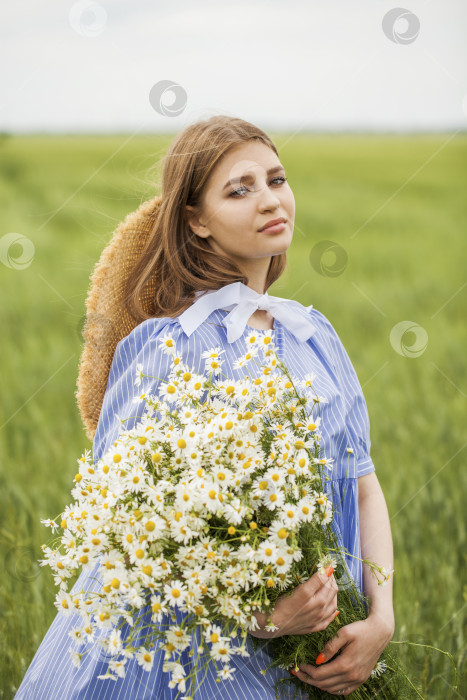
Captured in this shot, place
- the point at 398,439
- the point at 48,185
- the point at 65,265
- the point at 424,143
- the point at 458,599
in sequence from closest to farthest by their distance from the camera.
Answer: the point at 458,599 → the point at 398,439 → the point at 65,265 → the point at 48,185 → the point at 424,143

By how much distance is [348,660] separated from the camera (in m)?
1.78

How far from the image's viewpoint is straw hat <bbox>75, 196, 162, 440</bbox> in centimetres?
231

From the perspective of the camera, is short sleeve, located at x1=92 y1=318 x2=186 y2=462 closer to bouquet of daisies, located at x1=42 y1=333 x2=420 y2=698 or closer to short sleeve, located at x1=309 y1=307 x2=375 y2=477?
bouquet of daisies, located at x1=42 y1=333 x2=420 y2=698

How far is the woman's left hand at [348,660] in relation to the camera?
5.81 ft

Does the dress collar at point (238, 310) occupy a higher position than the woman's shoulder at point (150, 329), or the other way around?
the dress collar at point (238, 310)

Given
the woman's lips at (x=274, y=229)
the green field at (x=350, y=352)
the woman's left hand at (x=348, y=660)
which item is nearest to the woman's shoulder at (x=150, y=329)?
the woman's lips at (x=274, y=229)

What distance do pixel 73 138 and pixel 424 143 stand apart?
9.91 metres

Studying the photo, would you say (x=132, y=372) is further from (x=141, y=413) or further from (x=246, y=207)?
(x=246, y=207)

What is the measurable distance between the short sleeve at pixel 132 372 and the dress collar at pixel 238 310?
0.05 meters

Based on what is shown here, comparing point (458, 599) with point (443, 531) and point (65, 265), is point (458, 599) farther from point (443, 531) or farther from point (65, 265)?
point (65, 265)

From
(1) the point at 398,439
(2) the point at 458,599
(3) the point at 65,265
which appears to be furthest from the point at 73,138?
(2) the point at 458,599

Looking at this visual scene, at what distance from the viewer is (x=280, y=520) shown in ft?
4.83

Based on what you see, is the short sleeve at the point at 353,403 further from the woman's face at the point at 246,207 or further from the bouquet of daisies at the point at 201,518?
the bouquet of daisies at the point at 201,518

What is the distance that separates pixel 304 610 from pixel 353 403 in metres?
0.84
